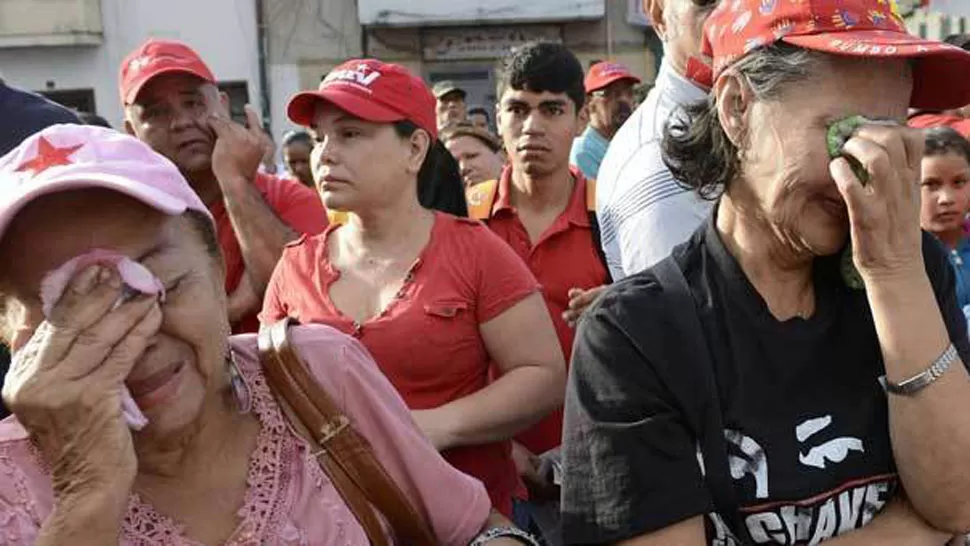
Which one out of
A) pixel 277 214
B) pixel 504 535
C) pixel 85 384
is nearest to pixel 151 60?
pixel 277 214

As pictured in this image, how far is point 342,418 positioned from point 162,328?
0.36 m

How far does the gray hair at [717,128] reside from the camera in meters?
1.66

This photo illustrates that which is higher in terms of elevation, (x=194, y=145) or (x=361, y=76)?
(x=361, y=76)

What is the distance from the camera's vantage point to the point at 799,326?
1.75m

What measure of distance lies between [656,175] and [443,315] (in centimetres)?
68

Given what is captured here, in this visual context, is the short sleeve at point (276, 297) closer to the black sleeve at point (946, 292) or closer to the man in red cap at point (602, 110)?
the black sleeve at point (946, 292)

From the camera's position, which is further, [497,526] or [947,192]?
[947,192]

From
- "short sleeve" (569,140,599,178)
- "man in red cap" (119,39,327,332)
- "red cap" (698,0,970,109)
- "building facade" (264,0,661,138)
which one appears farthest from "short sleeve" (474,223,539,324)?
"building facade" (264,0,661,138)

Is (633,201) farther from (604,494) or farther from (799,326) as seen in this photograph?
(604,494)

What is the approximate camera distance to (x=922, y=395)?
1638mm

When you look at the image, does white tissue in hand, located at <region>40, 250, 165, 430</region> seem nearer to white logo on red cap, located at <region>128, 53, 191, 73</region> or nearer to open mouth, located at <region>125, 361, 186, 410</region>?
open mouth, located at <region>125, 361, 186, 410</region>

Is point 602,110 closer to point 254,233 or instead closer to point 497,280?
point 254,233

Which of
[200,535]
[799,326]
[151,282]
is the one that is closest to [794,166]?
[799,326]

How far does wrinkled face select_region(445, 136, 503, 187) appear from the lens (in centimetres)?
634
